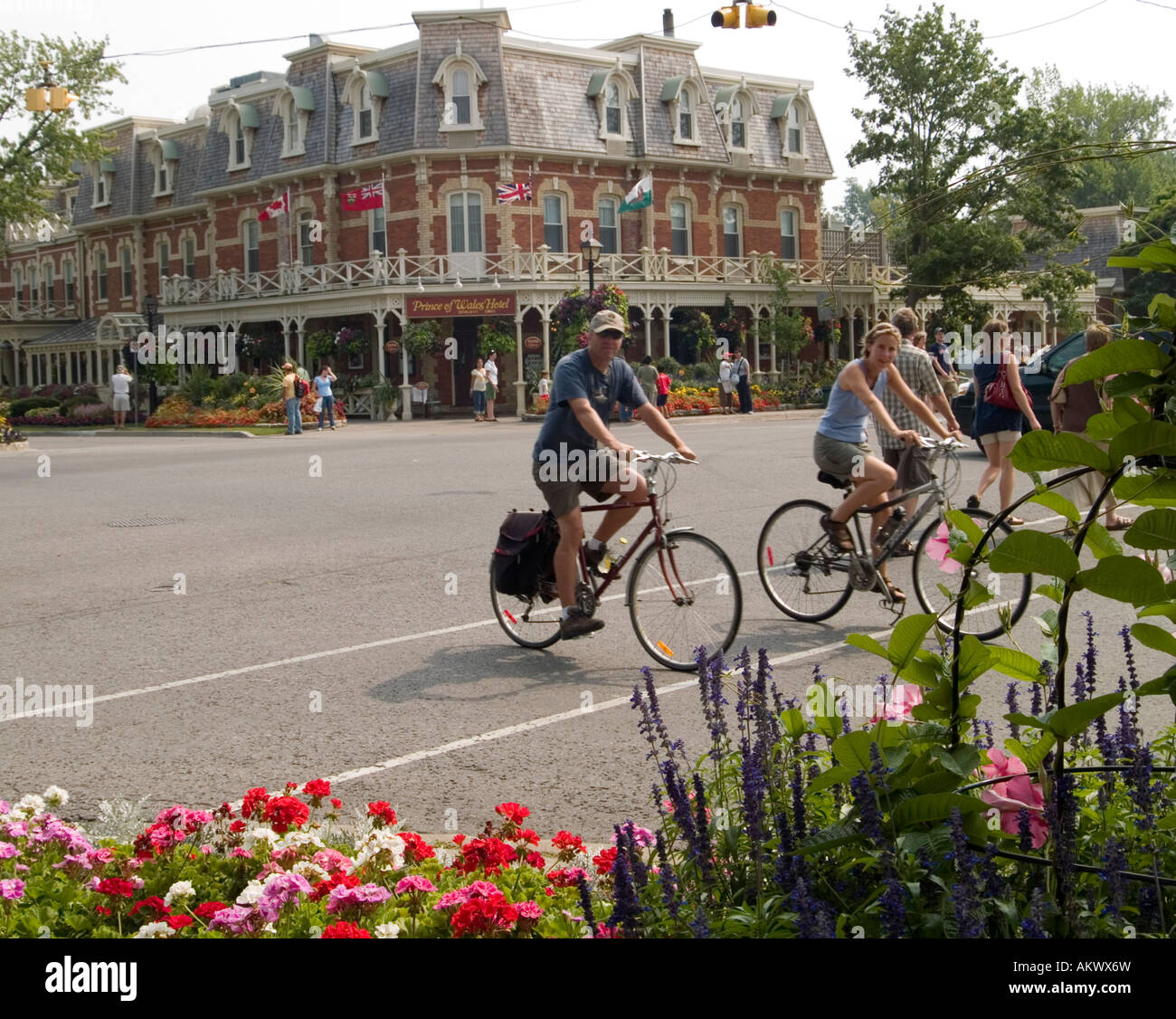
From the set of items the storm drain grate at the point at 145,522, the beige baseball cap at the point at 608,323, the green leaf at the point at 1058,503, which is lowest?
the storm drain grate at the point at 145,522

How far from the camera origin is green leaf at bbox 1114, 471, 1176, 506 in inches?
86.5

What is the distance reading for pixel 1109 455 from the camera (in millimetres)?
2125

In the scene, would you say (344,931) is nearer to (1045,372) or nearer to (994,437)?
(994,437)

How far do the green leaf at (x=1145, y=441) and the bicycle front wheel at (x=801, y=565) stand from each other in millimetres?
6570

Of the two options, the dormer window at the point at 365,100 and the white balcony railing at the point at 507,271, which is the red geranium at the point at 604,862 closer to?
the white balcony railing at the point at 507,271

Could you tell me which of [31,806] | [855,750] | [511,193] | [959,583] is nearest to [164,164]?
[511,193]

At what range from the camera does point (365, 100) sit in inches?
1686

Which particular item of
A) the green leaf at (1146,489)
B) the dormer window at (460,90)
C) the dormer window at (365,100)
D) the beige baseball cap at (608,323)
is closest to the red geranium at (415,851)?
the green leaf at (1146,489)

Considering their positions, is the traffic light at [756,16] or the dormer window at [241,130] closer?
the traffic light at [756,16]

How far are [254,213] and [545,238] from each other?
12.1 m

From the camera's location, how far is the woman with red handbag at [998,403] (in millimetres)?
12312

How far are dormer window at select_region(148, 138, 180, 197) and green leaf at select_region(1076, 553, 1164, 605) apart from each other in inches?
2149

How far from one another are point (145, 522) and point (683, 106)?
3397 cm

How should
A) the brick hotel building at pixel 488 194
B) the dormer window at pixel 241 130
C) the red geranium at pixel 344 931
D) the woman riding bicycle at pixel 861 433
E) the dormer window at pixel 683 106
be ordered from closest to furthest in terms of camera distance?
1. the red geranium at pixel 344 931
2. the woman riding bicycle at pixel 861 433
3. the brick hotel building at pixel 488 194
4. the dormer window at pixel 683 106
5. the dormer window at pixel 241 130
